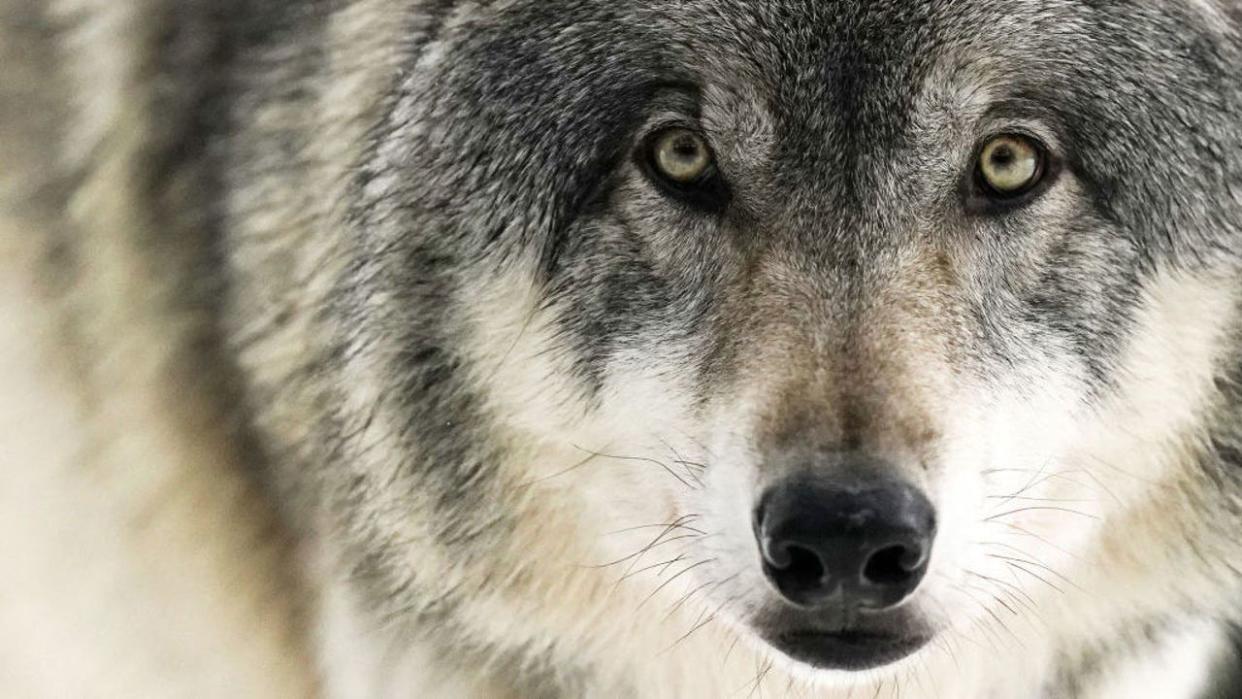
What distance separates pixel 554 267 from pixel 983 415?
1.94ft

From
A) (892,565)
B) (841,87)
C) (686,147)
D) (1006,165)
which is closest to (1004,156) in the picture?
(1006,165)

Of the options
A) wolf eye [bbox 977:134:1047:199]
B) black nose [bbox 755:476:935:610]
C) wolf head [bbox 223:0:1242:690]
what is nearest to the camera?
black nose [bbox 755:476:935:610]

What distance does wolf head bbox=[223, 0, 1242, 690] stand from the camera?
1.74m

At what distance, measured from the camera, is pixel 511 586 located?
215 cm

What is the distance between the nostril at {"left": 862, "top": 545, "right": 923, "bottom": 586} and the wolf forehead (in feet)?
1.47

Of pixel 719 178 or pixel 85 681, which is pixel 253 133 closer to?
pixel 719 178

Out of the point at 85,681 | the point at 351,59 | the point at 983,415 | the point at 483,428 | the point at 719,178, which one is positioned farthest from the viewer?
the point at 85,681

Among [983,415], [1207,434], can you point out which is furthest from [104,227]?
[1207,434]

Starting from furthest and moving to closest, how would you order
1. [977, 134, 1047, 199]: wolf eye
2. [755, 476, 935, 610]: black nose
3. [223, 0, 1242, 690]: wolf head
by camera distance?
[977, 134, 1047, 199]: wolf eye → [223, 0, 1242, 690]: wolf head → [755, 476, 935, 610]: black nose

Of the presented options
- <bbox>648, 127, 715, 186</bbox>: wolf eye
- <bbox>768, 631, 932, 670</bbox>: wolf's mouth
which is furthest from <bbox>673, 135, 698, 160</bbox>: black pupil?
<bbox>768, 631, 932, 670</bbox>: wolf's mouth

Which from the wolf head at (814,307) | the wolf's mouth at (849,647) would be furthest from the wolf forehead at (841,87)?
the wolf's mouth at (849,647)

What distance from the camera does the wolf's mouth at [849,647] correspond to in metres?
1.76

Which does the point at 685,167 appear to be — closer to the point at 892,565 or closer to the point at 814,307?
the point at 814,307

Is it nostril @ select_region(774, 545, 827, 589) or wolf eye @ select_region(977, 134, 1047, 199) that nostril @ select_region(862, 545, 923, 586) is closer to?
nostril @ select_region(774, 545, 827, 589)
